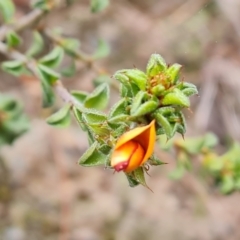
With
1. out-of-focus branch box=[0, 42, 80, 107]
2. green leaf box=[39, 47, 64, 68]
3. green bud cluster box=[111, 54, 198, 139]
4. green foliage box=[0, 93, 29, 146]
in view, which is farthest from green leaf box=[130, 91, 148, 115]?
green foliage box=[0, 93, 29, 146]

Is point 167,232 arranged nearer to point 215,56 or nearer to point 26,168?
point 26,168

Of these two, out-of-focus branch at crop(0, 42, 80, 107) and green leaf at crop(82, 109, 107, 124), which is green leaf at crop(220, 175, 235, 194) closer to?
out-of-focus branch at crop(0, 42, 80, 107)

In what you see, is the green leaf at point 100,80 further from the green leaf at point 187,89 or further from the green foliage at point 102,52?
the green leaf at point 187,89

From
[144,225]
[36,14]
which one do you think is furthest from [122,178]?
[36,14]

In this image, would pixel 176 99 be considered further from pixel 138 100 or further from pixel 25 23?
pixel 25 23

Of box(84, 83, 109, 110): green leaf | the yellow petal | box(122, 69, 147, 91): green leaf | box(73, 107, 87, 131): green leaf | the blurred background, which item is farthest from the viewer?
the blurred background

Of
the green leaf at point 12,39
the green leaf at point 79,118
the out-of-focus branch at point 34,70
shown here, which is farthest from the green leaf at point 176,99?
the green leaf at point 12,39

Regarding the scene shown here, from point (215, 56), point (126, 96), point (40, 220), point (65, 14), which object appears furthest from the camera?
point (215, 56)
